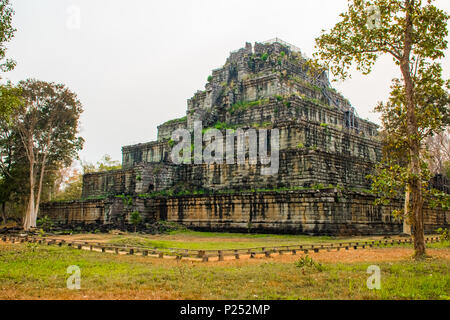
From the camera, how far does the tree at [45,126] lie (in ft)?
102

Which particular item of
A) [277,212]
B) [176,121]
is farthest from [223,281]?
[176,121]

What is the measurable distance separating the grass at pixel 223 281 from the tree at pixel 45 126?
22151 millimetres

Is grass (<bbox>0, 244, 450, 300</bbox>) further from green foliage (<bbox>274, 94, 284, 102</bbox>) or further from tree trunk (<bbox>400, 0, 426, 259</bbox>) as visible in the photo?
green foliage (<bbox>274, 94, 284, 102</bbox>)

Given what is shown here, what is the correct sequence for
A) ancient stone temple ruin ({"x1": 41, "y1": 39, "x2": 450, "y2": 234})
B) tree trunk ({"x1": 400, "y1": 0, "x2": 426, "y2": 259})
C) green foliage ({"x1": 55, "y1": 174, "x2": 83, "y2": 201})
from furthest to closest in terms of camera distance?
green foliage ({"x1": 55, "y1": 174, "x2": 83, "y2": 201}) → ancient stone temple ruin ({"x1": 41, "y1": 39, "x2": 450, "y2": 234}) → tree trunk ({"x1": 400, "y1": 0, "x2": 426, "y2": 259})

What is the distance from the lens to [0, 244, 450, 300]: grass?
6992 millimetres

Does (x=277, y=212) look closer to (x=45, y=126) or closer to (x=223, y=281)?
(x=223, y=281)

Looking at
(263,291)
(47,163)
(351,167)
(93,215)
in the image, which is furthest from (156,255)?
(47,163)

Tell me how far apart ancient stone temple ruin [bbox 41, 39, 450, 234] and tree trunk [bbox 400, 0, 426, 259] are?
376 inches

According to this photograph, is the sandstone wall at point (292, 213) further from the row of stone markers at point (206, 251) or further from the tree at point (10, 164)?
the tree at point (10, 164)

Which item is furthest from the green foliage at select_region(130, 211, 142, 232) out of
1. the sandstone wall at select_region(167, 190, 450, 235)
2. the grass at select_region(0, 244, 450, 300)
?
the grass at select_region(0, 244, 450, 300)

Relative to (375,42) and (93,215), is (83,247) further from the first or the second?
(93,215)

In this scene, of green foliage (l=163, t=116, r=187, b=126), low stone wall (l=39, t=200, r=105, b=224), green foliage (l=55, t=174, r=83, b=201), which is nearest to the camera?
low stone wall (l=39, t=200, r=105, b=224)

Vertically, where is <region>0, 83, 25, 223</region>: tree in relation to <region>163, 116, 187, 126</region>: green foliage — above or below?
below

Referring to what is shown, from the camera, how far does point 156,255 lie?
14.1m
